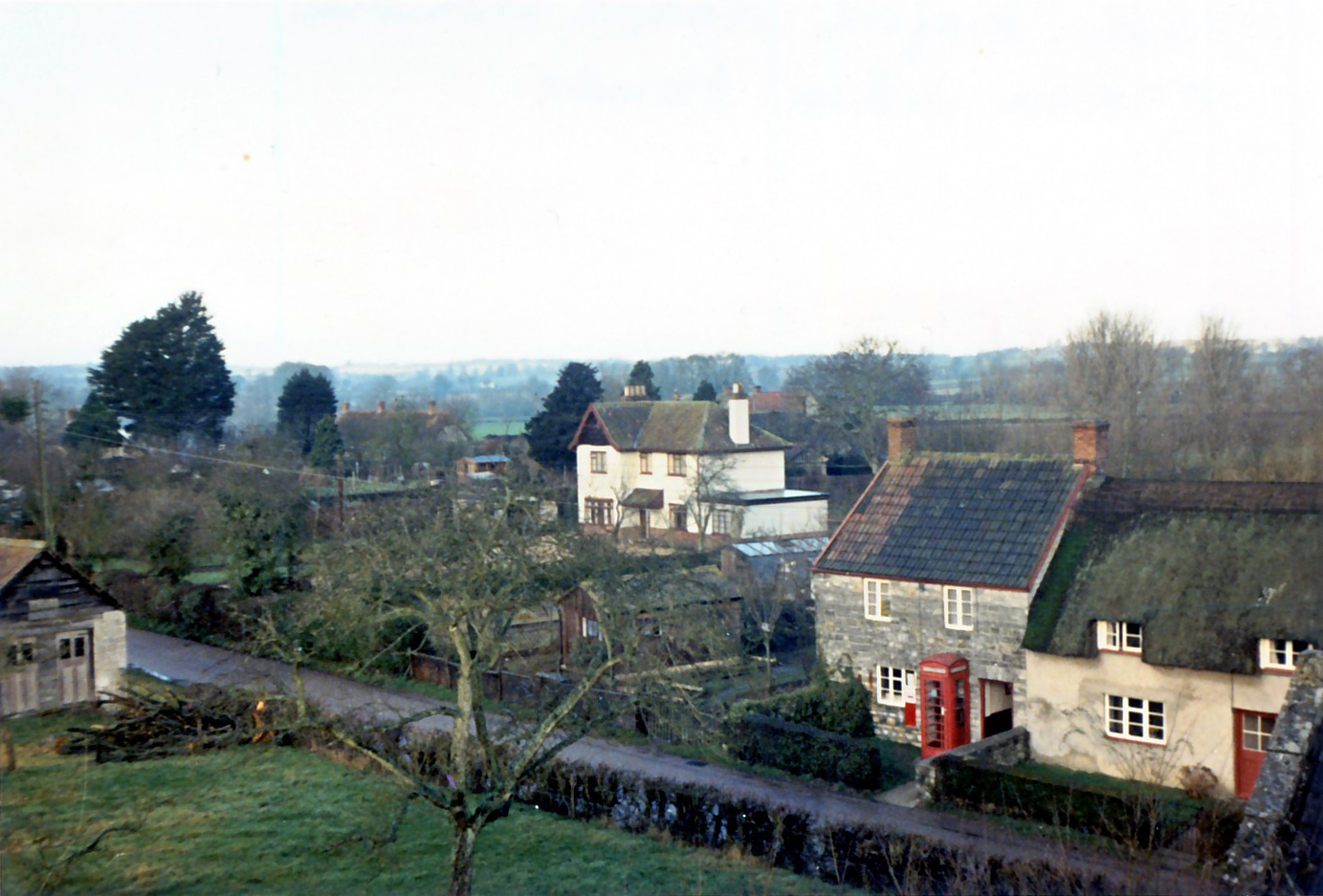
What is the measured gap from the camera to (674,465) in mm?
47656

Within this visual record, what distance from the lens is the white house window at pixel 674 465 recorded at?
155ft

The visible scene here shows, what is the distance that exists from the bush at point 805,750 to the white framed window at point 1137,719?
4546mm

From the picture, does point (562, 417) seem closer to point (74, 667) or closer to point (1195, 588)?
point (74, 667)

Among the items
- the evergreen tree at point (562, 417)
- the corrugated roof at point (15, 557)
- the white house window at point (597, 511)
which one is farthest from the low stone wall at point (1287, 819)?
the evergreen tree at point (562, 417)

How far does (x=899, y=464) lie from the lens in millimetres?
27188

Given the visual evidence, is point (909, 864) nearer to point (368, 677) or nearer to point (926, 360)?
point (368, 677)

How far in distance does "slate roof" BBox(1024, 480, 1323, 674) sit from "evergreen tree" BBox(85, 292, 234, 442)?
3416cm

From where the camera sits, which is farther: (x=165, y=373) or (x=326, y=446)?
(x=326, y=446)

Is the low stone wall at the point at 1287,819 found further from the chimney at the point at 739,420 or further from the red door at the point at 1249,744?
the chimney at the point at 739,420

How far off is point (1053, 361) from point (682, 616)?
26.4 m

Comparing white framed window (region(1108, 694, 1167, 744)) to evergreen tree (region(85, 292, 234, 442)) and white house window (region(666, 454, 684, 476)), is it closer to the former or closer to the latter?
white house window (region(666, 454, 684, 476))

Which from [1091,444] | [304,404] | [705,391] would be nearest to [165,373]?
[304,404]

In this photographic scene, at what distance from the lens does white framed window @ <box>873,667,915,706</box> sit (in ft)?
79.2

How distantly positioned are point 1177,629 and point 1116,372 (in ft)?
60.6
